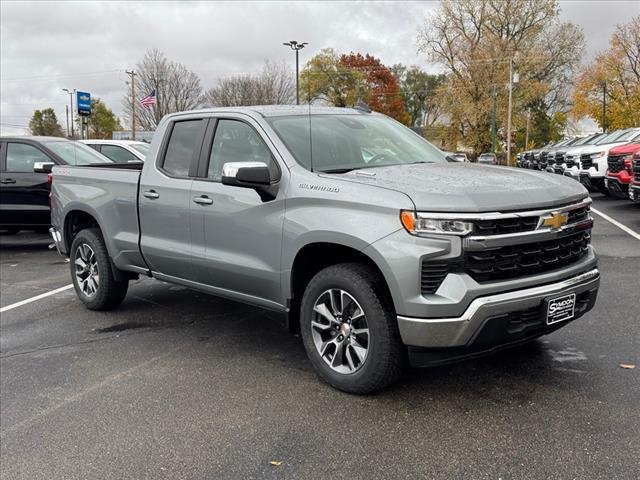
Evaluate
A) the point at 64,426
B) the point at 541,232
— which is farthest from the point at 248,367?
the point at 541,232

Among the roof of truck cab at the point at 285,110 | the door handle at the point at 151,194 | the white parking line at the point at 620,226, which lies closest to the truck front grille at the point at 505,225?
the roof of truck cab at the point at 285,110

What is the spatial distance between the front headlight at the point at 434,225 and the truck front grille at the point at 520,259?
5.8 inches

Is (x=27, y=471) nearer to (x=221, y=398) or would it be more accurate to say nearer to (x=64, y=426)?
(x=64, y=426)

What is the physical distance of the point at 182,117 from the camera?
5461mm

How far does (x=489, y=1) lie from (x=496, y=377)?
166ft

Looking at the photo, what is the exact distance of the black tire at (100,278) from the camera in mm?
6145

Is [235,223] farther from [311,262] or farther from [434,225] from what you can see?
[434,225]

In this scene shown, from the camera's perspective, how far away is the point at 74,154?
34.2 feet

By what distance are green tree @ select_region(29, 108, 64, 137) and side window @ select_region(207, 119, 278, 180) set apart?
92.1 metres

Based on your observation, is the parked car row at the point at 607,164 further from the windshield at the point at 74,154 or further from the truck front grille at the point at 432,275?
the windshield at the point at 74,154

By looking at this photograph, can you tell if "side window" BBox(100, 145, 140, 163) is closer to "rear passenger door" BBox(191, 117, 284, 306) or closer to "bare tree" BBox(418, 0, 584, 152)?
"rear passenger door" BBox(191, 117, 284, 306)

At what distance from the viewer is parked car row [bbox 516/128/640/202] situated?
12.3m

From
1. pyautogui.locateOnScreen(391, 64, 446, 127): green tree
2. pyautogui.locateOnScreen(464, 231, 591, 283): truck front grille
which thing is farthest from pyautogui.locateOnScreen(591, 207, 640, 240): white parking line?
pyautogui.locateOnScreen(391, 64, 446, 127): green tree

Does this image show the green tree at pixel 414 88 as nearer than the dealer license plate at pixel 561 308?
No
